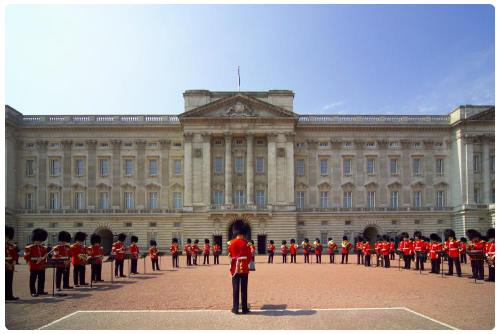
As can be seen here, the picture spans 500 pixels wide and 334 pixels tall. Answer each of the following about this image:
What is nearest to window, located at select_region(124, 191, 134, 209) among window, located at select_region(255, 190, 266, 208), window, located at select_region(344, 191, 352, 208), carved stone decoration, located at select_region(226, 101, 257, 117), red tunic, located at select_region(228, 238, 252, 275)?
window, located at select_region(255, 190, 266, 208)

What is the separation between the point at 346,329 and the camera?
9.92 m

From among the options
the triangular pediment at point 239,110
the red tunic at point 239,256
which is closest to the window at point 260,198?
the triangular pediment at point 239,110

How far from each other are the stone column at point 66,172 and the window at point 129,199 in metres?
5.73

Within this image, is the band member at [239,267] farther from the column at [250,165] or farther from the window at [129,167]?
the window at [129,167]

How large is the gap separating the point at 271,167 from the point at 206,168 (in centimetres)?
642

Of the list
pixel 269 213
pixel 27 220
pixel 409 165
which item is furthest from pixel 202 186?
pixel 409 165

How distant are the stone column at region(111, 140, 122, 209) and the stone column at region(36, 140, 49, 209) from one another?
679 cm

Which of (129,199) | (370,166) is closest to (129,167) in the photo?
(129,199)

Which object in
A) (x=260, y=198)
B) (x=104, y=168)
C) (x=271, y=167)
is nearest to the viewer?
(x=271, y=167)

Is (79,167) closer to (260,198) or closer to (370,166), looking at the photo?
(260,198)

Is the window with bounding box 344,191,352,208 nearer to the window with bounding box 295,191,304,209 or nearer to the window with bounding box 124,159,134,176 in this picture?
the window with bounding box 295,191,304,209

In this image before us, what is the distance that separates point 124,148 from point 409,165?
96.6ft

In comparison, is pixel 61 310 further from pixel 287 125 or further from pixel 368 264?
pixel 287 125

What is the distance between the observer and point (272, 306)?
1310 centimetres
